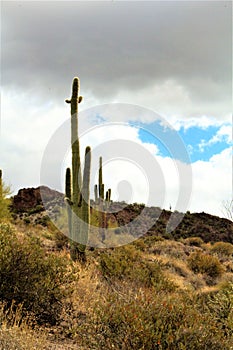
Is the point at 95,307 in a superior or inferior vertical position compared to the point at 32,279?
inferior

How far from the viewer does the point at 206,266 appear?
70.5 ft

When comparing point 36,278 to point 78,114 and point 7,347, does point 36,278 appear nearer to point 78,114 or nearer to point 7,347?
Result: point 7,347

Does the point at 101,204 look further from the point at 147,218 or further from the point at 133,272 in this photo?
the point at 147,218

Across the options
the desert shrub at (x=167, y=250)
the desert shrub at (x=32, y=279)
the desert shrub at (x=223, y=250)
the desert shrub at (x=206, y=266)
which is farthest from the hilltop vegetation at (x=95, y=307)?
the desert shrub at (x=223, y=250)

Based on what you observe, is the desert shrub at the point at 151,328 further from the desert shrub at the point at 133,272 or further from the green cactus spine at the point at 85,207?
the green cactus spine at the point at 85,207

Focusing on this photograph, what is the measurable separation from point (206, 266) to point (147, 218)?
109ft

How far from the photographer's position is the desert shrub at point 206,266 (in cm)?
2123

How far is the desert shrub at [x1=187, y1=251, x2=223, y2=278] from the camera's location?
21234 millimetres

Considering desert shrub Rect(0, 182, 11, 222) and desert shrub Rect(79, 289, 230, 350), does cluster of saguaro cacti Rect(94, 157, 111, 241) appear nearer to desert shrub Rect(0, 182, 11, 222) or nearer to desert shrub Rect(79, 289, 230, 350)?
desert shrub Rect(0, 182, 11, 222)

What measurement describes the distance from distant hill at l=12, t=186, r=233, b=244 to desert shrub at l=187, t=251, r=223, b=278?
69.9ft

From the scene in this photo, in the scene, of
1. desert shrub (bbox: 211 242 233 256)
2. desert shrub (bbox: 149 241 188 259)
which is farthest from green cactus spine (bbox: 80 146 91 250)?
desert shrub (bbox: 211 242 233 256)

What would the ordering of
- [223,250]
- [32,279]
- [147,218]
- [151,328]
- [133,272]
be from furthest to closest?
[147,218] < [223,250] < [133,272] < [32,279] < [151,328]

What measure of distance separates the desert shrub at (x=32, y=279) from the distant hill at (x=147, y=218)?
34.2m

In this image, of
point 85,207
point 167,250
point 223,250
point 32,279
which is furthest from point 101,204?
point 32,279
